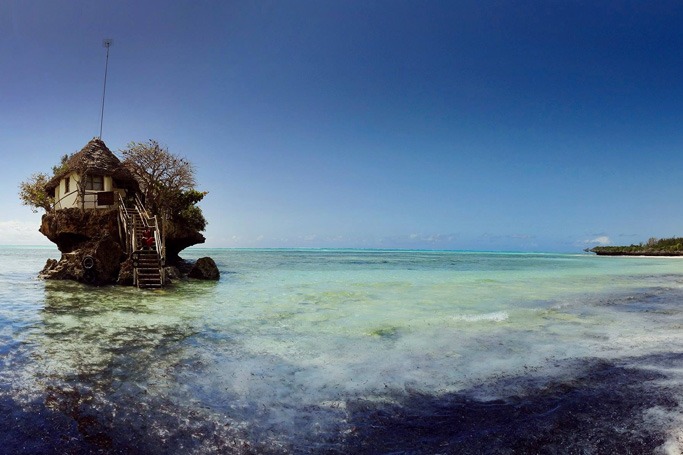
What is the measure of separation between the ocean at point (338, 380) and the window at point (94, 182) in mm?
13930

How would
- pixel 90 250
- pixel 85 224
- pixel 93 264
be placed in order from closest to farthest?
pixel 93 264 → pixel 90 250 → pixel 85 224

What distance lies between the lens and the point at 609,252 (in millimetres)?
73688

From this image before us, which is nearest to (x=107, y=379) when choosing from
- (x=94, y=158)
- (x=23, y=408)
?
(x=23, y=408)

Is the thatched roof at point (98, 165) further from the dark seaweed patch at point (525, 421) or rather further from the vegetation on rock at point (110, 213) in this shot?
the dark seaweed patch at point (525, 421)

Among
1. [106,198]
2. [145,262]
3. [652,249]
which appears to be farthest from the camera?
[652,249]

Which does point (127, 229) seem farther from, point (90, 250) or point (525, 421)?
point (525, 421)

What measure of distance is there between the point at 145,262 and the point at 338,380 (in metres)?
15.7

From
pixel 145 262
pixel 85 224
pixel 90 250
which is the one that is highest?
pixel 85 224

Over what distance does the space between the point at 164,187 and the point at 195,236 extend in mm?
4269

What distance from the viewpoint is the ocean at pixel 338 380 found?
13.2 feet

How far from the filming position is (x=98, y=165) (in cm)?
2423

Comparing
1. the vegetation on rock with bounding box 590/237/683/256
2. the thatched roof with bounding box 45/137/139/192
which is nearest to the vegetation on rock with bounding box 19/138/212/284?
the thatched roof with bounding box 45/137/139/192

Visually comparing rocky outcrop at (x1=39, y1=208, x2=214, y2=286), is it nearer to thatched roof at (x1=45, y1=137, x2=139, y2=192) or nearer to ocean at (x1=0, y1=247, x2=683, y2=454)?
thatched roof at (x1=45, y1=137, x2=139, y2=192)

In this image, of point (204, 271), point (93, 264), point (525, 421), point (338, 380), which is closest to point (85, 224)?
point (93, 264)
